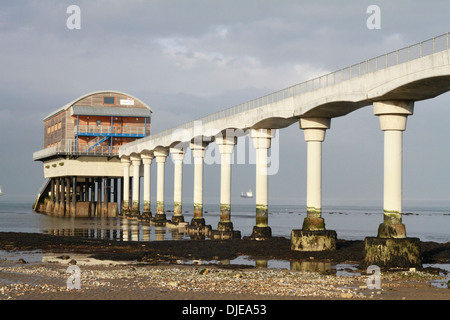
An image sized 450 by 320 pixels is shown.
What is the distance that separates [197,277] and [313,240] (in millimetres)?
9621

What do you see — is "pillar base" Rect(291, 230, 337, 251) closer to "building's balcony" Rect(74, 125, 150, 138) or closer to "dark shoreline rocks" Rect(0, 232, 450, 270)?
"dark shoreline rocks" Rect(0, 232, 450, 270)

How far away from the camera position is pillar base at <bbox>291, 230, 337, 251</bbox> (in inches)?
1094

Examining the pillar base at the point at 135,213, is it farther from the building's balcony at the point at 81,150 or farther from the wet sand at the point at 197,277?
the wet sand at the point at 197,277

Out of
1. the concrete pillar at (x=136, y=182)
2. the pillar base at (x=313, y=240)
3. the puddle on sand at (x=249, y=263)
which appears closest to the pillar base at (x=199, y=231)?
the pillar base at (x=313, y=240)

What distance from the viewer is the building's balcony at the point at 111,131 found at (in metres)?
66.2

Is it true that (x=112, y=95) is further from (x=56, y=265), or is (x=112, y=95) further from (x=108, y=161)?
(x=56, y=265)

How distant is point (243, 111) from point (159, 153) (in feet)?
67.9

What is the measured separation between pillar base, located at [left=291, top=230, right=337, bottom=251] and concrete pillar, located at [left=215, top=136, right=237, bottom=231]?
11.1 meters

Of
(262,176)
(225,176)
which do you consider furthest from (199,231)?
(262,176)

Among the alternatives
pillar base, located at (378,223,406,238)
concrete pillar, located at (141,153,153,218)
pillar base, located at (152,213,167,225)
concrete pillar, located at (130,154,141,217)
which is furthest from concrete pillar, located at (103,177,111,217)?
pillar base, located at (378,223,406,238)

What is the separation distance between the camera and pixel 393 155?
77.0 feet

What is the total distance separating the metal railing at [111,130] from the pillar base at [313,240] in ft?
134

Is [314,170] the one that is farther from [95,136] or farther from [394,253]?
[95,136]
